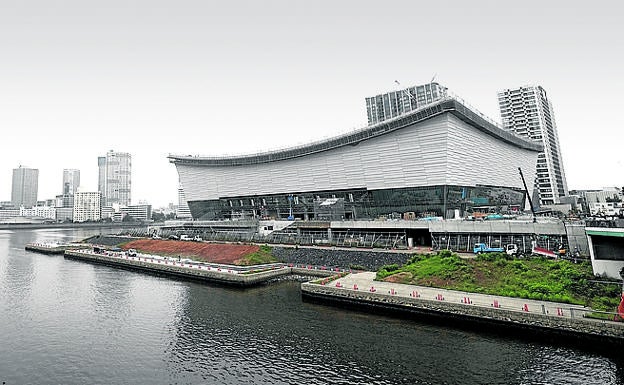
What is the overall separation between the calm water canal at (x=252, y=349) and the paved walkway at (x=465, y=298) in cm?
317

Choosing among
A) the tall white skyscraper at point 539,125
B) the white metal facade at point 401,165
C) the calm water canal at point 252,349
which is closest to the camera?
the calm water canal at point 252,349

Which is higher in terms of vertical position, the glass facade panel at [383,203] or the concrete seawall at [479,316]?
the glass facade panel at [383,203]

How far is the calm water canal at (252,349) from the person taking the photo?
20.8m

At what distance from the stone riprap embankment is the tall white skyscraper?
142 meters

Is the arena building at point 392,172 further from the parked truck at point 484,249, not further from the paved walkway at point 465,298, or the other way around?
the paved walkway at point 465,298

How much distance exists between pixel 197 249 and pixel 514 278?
5074 centimetres

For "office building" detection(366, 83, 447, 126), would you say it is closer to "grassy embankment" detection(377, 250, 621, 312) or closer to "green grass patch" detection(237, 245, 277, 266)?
"green grass patch" detection(237, 245, 277, 266)

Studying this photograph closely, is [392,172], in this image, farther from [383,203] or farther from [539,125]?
[539,125]

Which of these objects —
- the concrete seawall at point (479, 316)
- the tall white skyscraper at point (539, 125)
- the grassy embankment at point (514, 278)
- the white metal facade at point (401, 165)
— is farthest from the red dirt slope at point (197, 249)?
the tall white skyscraper at point (539, 125)

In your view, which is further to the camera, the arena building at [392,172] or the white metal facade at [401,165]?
the arena building at [392,172]

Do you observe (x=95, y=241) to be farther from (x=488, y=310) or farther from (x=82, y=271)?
(x=488, y=310)

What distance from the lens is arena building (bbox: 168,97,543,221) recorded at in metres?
75.2

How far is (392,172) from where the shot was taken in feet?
266

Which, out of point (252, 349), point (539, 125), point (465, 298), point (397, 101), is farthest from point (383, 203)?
point (539, 125)
